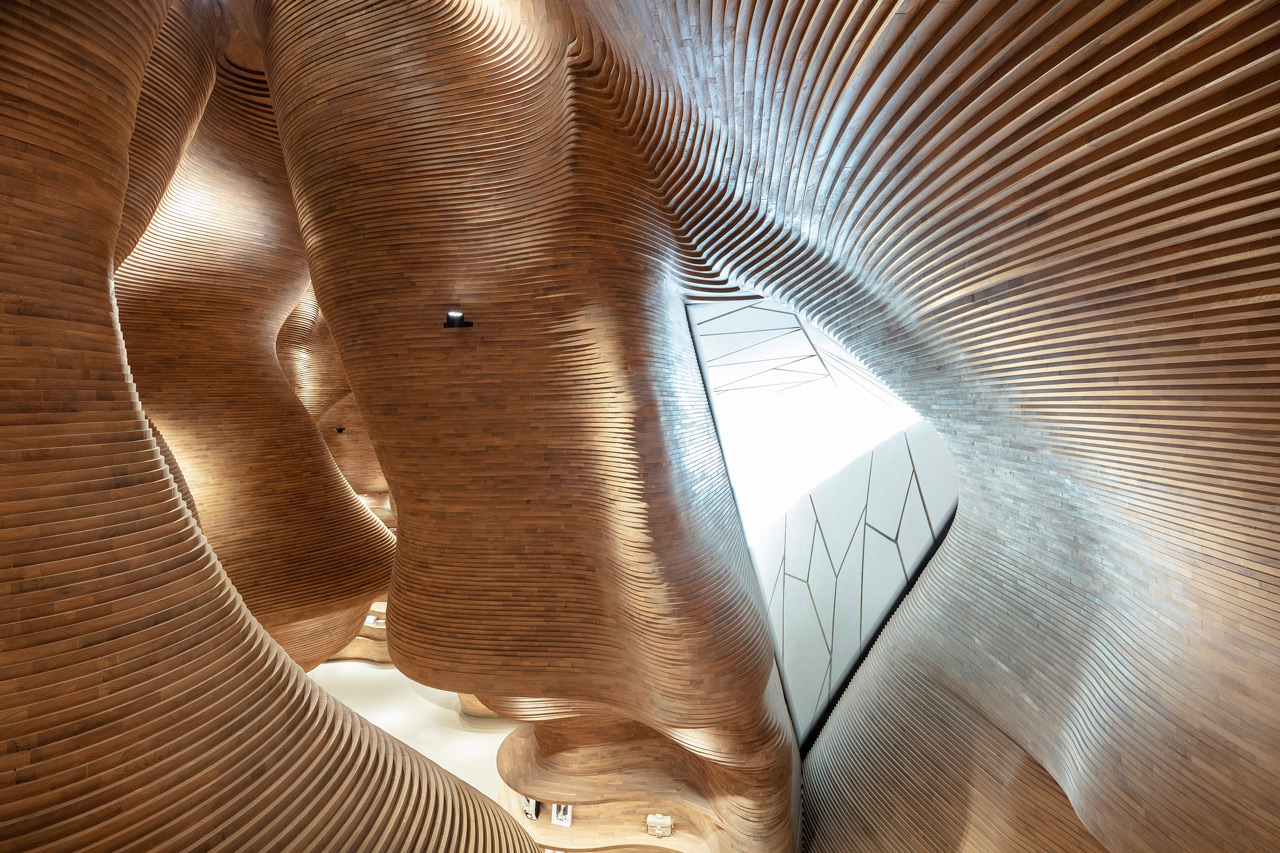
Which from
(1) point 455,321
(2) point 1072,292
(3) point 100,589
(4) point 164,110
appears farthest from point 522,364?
(2) point 1072,292

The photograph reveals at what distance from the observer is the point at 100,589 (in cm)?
201

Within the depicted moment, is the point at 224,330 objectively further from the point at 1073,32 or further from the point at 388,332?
the point at 1073,32

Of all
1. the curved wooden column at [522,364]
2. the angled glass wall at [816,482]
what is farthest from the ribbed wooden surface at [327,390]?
the angled glass wall at [816,482]

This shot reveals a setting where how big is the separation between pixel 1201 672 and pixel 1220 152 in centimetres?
233

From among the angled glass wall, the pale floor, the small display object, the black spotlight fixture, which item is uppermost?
the black spotlight fixture

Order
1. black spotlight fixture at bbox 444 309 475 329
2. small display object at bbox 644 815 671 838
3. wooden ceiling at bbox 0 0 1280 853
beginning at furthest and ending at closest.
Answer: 1. small display object at bbox 644 815 671 838
2. black spotlight fixture at bbox 444 309 475 329
3. wooden ceiling at bbox 0 0 1280 853

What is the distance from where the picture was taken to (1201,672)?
103 inches

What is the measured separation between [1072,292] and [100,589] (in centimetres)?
385

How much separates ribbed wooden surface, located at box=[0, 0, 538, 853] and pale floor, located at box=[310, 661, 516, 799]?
30.0 ft

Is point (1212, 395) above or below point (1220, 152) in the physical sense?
below

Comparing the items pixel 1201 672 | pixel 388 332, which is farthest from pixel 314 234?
Answer: pixel 1201 672

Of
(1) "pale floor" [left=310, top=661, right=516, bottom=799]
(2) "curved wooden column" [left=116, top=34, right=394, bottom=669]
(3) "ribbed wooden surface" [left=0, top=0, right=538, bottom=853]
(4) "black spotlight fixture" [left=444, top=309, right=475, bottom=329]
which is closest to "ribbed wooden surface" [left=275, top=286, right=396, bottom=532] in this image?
(2) "curved wooden column" [left=116, top=34, right=394, bottom=669]

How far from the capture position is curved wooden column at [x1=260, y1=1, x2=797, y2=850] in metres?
4.39

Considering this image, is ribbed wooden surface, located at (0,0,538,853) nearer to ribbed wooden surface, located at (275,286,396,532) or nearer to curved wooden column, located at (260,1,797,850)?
curved wooden column, located at (260,1,797,850)
